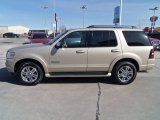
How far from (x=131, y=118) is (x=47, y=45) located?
369cm

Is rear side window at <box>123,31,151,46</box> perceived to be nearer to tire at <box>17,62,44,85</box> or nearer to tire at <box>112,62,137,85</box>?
tire at <box>112,62,137,85</box>

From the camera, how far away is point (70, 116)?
458 centimetres

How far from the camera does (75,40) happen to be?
23.1ft

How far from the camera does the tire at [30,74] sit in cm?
699

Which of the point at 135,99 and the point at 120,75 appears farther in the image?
the point at 120,75

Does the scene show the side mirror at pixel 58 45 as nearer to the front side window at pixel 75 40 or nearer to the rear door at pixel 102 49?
the front side window at pixel 75 40

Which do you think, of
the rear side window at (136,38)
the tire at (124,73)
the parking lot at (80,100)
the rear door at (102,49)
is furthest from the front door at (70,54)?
the rear side window at (136,38)

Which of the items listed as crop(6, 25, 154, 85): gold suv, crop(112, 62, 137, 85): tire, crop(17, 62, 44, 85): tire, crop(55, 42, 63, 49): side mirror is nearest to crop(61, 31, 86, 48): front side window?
crop(6, 25, 154, 85): gold suv

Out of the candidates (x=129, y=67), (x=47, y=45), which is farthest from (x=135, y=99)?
(x=47, y=45)

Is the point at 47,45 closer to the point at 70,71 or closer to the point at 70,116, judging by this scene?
the point at 70,71

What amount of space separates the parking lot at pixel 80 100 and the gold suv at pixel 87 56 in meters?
0.41

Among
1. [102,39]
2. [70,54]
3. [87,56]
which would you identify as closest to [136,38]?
[102,39]

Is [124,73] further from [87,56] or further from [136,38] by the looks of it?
[87,56]

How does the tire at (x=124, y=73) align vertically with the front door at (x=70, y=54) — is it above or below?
below
